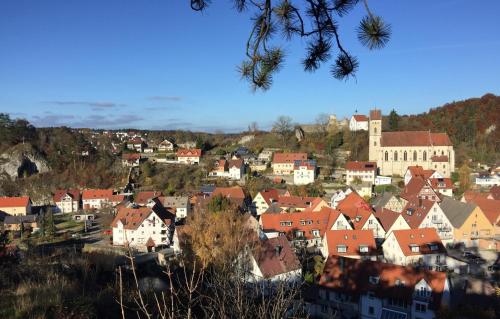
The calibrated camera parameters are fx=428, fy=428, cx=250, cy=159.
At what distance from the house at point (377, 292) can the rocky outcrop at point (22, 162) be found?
43026 millimetres

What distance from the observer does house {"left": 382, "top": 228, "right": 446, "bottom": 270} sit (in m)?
17.7

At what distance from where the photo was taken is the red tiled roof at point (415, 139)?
137ft

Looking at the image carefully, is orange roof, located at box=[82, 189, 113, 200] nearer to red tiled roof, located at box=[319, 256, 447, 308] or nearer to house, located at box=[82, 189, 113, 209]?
house, located at box=[82, 189, 113, 209]

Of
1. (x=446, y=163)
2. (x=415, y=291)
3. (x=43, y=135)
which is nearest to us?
(x=415, y=291)

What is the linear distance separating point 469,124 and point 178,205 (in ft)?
118

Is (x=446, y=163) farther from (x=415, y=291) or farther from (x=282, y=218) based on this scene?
(x=415, y=291)

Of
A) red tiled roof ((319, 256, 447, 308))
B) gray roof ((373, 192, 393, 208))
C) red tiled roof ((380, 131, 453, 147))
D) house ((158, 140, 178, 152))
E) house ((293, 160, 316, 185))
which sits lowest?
red tiled roof ((319, 256, 447, 308))

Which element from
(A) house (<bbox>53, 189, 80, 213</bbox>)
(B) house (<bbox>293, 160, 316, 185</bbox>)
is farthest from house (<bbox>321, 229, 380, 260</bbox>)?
(A) house (<bbox>53, 189, 80, 213</bbox>)

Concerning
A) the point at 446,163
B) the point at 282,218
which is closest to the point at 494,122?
the point at 446,163

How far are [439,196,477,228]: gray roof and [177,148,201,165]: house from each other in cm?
2940

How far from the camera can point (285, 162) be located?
4284 centimetres

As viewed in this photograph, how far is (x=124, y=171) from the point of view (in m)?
46.9

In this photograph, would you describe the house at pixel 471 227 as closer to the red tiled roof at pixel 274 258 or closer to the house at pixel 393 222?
the house at pixel 393 222

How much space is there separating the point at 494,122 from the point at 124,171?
43635 millimetres
